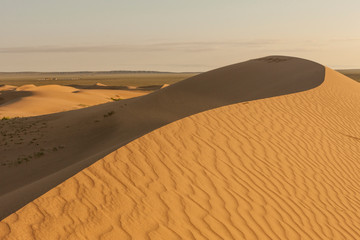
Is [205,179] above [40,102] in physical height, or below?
above

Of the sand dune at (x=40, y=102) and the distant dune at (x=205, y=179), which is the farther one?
the sand dune at (x=40, y=102)

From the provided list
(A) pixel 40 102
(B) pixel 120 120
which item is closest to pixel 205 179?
(B) pixel 120 120

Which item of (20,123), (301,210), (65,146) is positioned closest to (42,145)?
(65,146)

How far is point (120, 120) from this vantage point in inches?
526

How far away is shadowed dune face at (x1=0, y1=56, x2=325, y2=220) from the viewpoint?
9164 millimetres

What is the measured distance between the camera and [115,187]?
17.5 feet

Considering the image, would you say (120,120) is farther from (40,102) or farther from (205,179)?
(40,102)

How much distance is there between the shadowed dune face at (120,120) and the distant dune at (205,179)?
0.29ft

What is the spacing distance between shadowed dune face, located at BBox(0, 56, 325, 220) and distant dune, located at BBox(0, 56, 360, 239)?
9 centimetres

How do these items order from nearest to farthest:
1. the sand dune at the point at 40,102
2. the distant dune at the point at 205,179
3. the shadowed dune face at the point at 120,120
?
the distant dune at the point at 205,179 → the shadowed dune face at the point at 120,120 → the sand dune at the point at 40,102

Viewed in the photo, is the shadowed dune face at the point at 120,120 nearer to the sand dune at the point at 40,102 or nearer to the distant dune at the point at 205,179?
the distant dune at the point at 205,179

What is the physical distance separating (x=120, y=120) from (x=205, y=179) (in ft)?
26.0

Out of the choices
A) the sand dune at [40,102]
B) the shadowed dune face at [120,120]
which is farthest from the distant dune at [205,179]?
the sand dune at [40,102]

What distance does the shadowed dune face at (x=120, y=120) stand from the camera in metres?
9.16
